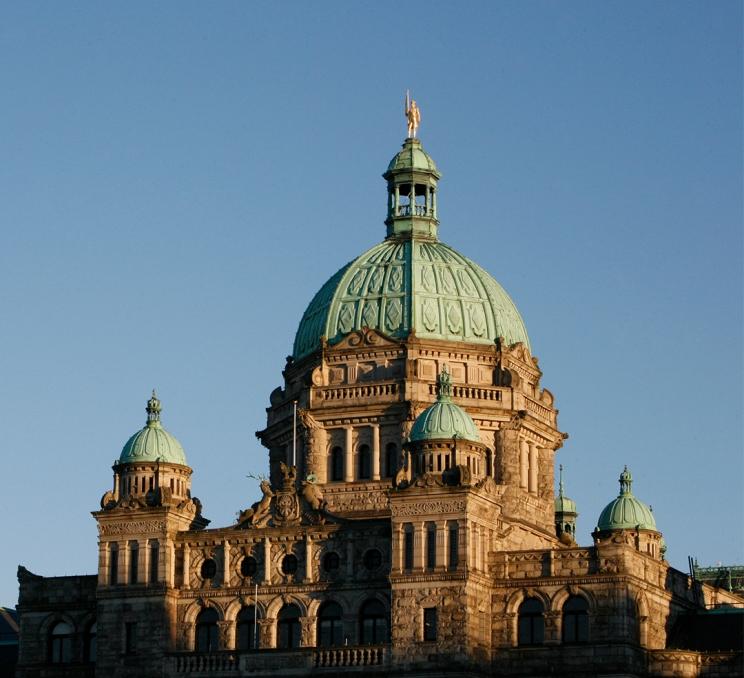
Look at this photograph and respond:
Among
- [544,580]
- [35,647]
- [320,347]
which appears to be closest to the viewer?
[544,580]

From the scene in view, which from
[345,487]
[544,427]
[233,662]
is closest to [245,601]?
[233,662]

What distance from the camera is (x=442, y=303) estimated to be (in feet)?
461

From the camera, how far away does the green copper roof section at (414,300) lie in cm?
14012

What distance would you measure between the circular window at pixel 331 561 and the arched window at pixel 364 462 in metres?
11.0

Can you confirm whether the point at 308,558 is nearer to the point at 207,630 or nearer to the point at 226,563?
the point at 226,563

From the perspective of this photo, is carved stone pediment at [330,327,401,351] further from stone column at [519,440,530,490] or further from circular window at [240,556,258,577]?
circular window at [240,556,258,577]

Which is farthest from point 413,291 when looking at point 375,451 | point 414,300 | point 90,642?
point 90,642

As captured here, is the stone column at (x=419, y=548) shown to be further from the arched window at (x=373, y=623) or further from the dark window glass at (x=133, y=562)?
the dark window glass at (x=133, y=562)

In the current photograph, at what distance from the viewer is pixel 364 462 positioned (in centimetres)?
13712

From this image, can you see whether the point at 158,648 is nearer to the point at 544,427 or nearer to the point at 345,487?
the point at 345,487

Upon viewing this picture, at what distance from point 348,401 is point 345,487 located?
16.5 feet

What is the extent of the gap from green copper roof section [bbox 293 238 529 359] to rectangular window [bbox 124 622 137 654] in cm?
2168

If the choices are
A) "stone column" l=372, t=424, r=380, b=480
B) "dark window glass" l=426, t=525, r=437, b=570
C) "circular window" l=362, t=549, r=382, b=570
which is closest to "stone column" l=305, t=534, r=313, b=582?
"circular window" l=362, t=549, r=382, b=570

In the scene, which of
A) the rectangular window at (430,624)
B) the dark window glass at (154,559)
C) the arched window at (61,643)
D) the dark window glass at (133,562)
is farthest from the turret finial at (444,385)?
the arched window at (61,643)
